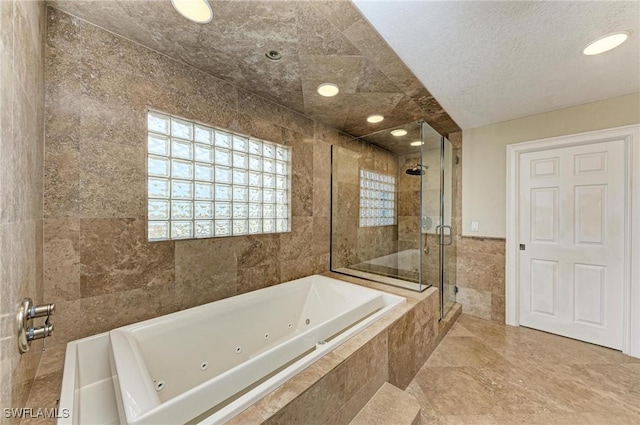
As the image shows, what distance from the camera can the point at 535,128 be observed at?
2562mm

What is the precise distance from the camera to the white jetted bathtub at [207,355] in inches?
36.1

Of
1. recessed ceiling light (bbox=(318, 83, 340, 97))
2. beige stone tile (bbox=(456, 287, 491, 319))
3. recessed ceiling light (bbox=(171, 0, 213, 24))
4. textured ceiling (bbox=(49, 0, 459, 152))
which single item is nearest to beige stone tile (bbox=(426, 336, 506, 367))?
beige stone tile (bbox=(456, 287, 491, 319))

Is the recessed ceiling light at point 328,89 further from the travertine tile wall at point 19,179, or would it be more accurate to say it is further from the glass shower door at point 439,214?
the travertine tile wall at point 19,179

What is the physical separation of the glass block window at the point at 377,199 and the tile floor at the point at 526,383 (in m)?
1.58

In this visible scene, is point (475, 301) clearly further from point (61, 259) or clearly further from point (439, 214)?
point (61, 259)

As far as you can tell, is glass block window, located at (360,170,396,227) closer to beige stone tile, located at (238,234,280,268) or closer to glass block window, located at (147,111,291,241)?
beige stone tile, located at (238,234,280,268)

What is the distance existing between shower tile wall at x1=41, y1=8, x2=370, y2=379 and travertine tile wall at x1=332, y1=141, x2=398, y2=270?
140cm

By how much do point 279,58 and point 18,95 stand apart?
132 cm

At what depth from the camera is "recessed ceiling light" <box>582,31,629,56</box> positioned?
55.8 inches

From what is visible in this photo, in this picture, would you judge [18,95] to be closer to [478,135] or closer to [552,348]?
[478,135]

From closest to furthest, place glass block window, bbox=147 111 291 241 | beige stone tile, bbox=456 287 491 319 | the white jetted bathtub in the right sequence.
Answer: the white jetted bathtub < glass block window, bbox=147 111 291 241 < beige stone tile, bbox=456 287 491 319

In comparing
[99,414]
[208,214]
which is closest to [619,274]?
[208,214]

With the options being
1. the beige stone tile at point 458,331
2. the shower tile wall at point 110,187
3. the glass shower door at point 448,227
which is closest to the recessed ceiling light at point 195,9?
the shower tile wall at point 110,187
